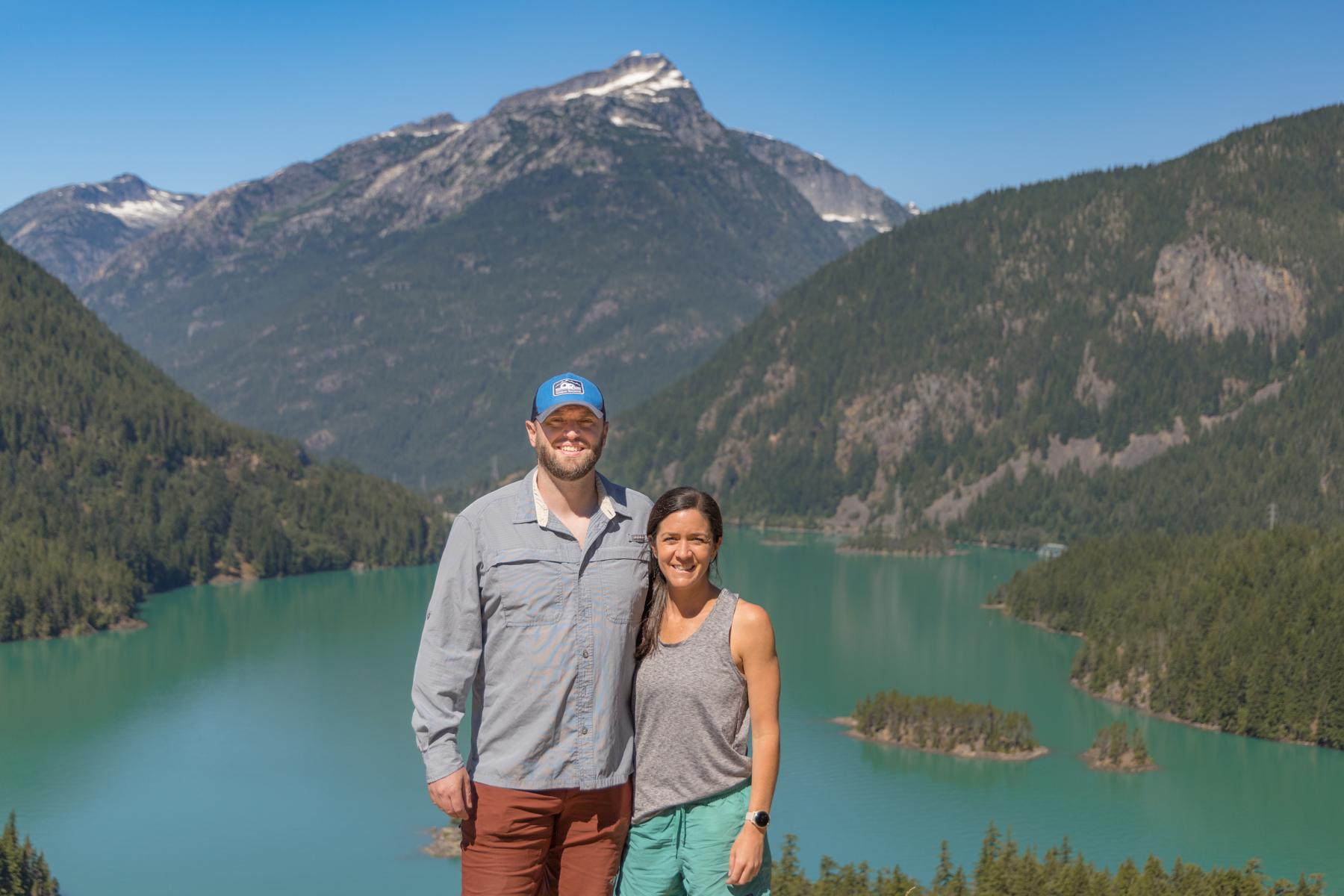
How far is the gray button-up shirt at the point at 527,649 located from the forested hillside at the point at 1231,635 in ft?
321

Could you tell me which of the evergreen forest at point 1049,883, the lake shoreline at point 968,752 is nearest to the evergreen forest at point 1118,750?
the lake shoreline at point 968,752

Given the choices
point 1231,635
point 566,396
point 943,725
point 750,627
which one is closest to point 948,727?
point 943,725

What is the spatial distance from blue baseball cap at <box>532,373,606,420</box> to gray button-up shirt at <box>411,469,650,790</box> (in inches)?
Answer: 32.4

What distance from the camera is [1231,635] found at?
109562 millimetres

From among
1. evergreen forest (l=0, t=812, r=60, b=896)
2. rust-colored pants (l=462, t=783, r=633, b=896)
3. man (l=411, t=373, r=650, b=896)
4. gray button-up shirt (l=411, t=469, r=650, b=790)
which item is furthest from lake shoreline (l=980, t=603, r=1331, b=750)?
gray button-up shirt (l=411, t=469, r=650, b=790)

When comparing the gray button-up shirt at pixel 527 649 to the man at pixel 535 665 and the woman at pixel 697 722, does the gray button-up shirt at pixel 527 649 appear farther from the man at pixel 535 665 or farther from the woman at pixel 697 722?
the woman at pixel 697 722

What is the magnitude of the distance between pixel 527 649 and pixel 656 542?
1394mm

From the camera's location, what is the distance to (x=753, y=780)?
41.9 ft

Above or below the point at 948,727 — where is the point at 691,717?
above

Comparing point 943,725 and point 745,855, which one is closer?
point 745,855

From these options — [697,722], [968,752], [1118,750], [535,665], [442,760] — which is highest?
[535,665]

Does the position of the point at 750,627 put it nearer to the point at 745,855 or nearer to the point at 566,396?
the point at 745,855

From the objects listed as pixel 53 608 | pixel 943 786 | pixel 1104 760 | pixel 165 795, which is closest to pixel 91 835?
pixel 165 795

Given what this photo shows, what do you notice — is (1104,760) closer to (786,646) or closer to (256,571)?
(786,646)
